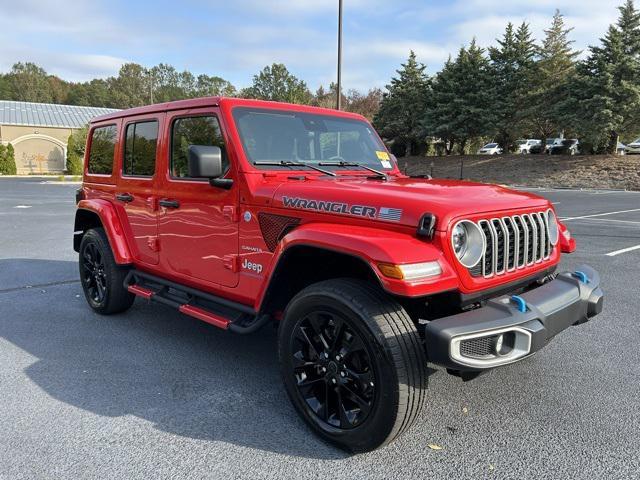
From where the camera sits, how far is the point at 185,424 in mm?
2850

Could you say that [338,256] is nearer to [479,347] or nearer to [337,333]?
[337,333]

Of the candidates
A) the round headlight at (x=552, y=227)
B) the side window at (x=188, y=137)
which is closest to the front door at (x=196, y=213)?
the side window at (x=188, y=137)

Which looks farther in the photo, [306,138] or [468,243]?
[306,138]

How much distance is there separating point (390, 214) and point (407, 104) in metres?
36.5

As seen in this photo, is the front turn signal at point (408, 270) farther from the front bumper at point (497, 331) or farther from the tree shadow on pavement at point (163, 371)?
the tree shadow on pavement at point (163, 371)

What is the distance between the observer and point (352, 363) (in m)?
2.58

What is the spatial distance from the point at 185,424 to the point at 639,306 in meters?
4.62

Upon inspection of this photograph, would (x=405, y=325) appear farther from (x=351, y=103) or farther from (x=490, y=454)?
(x=351, y=103)

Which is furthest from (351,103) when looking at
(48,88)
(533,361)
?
(48,88)

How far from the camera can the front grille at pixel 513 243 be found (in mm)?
2641

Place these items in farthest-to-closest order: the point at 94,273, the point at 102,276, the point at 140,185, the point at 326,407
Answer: the point at 94,273, the point at 102,276, the point at 140,185, the point at 326,407

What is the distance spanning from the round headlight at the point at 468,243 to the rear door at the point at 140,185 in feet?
8.30

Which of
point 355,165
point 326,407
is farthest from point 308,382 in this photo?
point 355,165

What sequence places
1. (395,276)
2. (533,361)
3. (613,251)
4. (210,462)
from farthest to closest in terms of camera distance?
(613,251)
(533,361)
(210,462)
(395,276)
